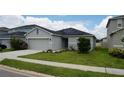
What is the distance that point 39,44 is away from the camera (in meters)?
24.0

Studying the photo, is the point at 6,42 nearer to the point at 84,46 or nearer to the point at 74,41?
the point at 74,41

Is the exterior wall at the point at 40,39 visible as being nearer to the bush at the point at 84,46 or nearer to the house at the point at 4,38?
the house at the point at 4,38

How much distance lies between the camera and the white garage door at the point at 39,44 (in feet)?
77.5

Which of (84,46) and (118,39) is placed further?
(118,39)

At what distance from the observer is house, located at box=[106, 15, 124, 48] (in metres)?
20.2

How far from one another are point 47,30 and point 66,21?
5.90 meters

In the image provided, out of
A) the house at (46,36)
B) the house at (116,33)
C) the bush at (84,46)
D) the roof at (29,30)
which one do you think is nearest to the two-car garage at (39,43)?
the house at (46,36)

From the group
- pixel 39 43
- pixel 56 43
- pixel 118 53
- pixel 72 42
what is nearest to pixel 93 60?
pixel 118 53

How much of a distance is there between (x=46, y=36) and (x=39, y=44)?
1.43m

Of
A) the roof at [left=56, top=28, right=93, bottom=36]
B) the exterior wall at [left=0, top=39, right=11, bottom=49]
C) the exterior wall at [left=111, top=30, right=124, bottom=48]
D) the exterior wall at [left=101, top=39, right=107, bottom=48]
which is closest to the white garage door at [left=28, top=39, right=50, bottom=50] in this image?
the roof at [left=56, top=28, right=93, bottom=36]
